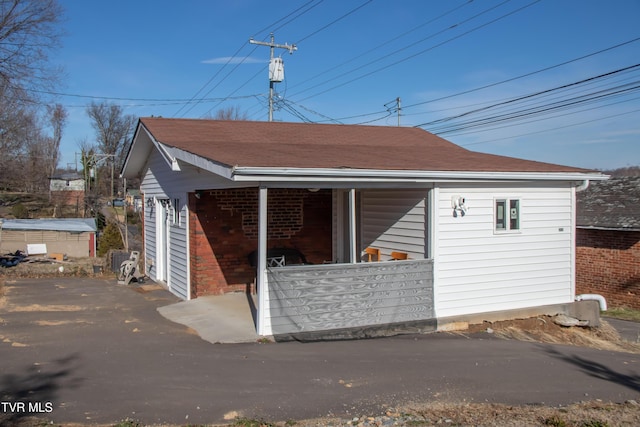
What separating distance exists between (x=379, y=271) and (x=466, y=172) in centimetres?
226

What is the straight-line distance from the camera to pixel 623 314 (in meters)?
16.6

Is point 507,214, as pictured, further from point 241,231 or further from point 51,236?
point 51,236

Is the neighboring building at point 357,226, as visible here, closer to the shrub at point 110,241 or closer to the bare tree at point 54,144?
the shrub at point 110,241

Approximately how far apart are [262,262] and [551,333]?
19.6ft

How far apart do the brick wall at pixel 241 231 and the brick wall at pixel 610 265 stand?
10777 millimetres

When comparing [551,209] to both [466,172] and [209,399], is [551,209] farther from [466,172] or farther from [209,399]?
[209,399]

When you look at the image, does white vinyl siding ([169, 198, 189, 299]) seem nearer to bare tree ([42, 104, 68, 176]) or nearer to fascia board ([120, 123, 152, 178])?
fascia board ([120, 123, 152, 178])

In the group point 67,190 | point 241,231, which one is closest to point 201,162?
point 241,231

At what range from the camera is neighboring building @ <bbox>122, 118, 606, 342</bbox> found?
324 inches

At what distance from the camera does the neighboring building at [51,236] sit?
2447 cm

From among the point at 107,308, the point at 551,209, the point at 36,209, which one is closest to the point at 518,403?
the point at 551,209

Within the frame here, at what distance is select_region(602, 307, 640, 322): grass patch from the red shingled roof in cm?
742
